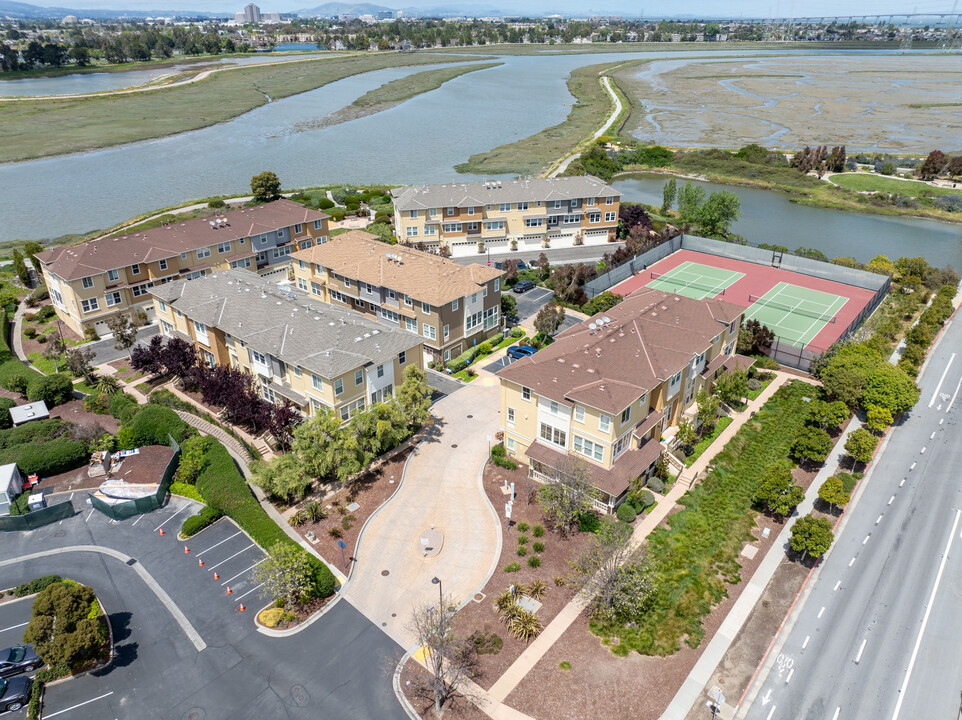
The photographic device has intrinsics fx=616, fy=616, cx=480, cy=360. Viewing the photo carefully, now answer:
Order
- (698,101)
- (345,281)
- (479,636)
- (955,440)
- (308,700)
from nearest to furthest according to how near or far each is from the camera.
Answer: (308,700), (479,636), (955,440), (345,281), (698,101)

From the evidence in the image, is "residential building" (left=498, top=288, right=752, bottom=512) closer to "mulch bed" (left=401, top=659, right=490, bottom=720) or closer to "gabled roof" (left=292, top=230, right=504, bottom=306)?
"gabled roof" (left=292, top=230, right=504, bottom=306)

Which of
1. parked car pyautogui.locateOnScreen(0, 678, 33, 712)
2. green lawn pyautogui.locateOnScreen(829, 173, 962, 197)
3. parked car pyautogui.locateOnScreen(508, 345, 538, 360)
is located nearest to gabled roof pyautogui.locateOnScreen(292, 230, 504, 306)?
parked car pyautogui.locateOnScreen(508, 345, 538, 360)

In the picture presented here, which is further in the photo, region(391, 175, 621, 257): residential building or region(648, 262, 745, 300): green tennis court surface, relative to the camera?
region(391, 175, 621, 257): residential building

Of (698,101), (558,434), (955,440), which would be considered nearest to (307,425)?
(558,434)

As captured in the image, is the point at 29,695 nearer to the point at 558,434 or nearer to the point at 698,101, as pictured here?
the point at 558,434

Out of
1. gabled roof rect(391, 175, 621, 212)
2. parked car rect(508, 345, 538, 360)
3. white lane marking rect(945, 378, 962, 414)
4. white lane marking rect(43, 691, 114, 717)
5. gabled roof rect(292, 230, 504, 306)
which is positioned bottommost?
white lane marking rect(43, 691, 114, 717)

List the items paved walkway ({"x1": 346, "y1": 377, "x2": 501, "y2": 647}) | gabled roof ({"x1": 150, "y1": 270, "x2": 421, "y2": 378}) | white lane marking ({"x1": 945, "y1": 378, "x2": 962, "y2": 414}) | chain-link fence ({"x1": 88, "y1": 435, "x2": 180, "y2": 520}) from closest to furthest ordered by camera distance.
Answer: paved walkway ({"x1": 346, "y1": 377, "x2": 501, "y2": 647}) → chain-link fence ({"x1": 88, "y1": 435, "x2": 180, "y2": 520}) → gabled roof ({"x1": 150, "y1": 270, "x2": 421, "y2": 378}) → white lane marking ({"x1": 945, "y1": 378, "x2": 962, "y2": 414})

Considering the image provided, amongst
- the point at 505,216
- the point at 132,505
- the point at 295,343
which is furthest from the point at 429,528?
the point at 505,216
